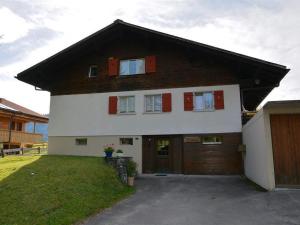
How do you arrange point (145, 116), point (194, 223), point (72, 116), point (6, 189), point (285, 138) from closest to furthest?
point (194, 223) → point (6, 189) → point (285, 138) → point (145, 116) → point (72, 116)

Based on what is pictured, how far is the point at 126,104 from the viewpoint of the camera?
17.3 meters

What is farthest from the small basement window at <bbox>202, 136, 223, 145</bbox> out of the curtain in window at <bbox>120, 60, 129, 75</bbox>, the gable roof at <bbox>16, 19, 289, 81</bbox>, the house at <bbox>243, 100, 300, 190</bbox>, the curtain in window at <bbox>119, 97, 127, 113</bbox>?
the curtain in window at <bbox>120, 60, 129, 75</bbox>

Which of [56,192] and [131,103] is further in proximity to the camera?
[131,103]

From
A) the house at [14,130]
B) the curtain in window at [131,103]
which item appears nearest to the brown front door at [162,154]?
the curtain in window at [131,103]

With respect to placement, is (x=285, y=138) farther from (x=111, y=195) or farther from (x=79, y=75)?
(x=79, y=75)

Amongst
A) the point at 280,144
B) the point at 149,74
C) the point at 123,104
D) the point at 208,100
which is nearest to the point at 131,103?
the point at 123,104

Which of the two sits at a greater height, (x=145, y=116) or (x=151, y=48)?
(x=151, y=48)

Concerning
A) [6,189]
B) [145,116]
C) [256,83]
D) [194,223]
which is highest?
[256,83]

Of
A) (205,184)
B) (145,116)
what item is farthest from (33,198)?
(145,116)

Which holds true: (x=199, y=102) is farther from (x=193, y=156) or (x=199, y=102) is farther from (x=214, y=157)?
(x=214, y=157)

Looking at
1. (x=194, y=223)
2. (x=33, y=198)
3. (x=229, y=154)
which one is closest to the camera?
(x=194, y=223)

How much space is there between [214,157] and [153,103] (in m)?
4.45

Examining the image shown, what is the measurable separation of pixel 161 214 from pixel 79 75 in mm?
12215

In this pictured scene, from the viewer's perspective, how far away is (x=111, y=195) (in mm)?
10336
